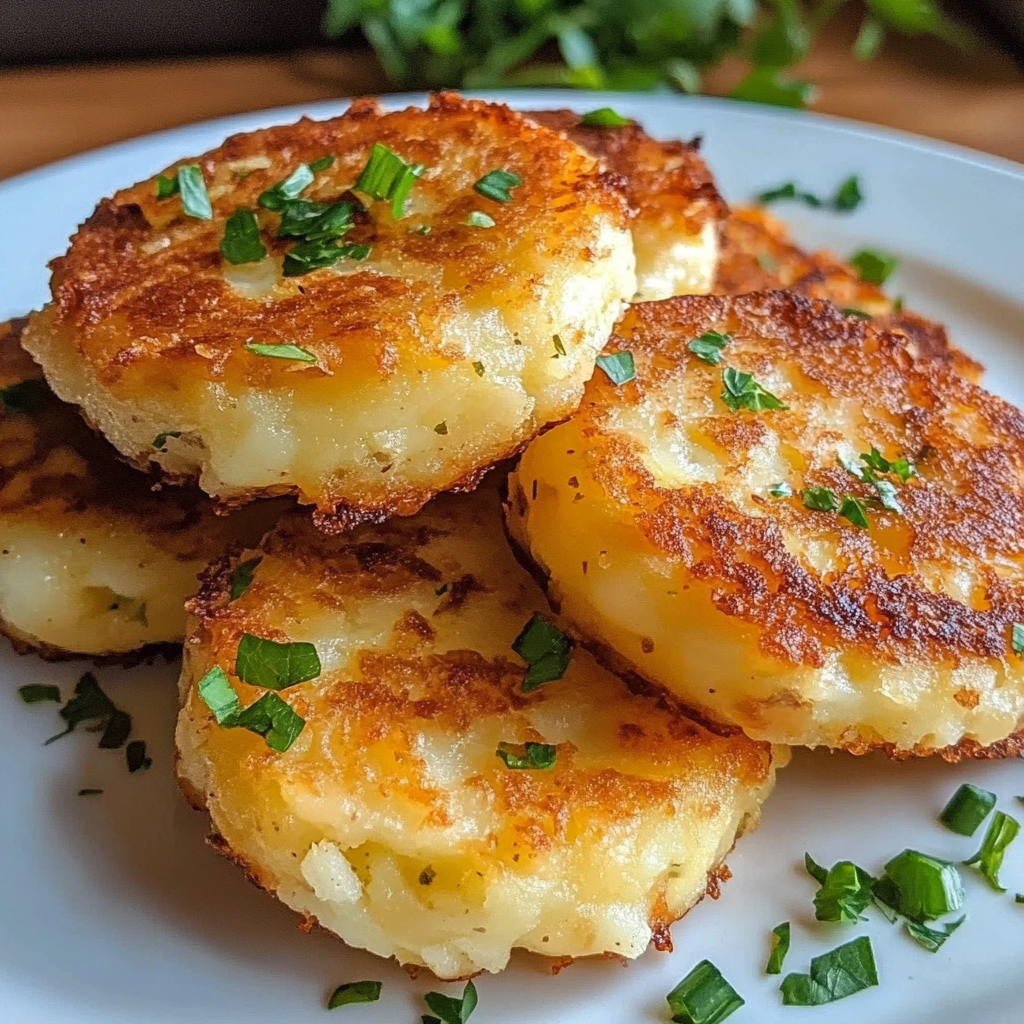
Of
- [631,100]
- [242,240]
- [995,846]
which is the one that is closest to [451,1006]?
[995,846]

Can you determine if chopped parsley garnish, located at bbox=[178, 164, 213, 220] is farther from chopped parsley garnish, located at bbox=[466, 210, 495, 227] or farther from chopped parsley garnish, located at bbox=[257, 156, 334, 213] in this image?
chopped parsley garnish, located at bbox=[466, 210, 495, 227]

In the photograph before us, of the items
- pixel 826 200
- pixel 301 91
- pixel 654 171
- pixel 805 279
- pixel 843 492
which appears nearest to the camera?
pixel 843 492

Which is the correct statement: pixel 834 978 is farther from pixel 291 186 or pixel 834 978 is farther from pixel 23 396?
pixel 23 396

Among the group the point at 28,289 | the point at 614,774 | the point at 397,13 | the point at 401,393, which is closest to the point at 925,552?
the point at 614,774

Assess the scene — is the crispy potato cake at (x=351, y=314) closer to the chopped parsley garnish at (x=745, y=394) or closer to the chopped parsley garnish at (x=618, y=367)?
the chopped parsley garnish at (x=618, y=367)

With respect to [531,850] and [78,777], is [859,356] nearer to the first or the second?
[531,850]

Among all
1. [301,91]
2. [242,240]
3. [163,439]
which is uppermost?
[242,240]

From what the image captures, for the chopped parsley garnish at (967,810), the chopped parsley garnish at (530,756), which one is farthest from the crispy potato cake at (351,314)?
the chopped parsley garnish at (967,810)

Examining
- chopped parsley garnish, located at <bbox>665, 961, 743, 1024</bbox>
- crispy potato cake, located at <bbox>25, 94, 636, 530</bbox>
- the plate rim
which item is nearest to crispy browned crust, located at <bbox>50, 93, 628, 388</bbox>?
crispy potato cake, located at <bbox>25, 94, 636, 530</bbox>
